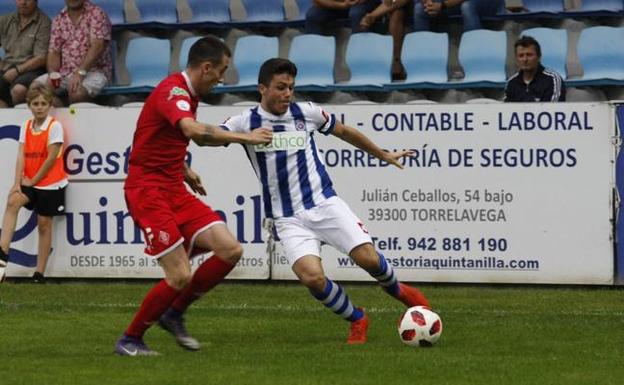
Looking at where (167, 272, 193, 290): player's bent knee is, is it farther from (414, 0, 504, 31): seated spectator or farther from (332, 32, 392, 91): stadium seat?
(414, 0, 504, 31): seated spectator

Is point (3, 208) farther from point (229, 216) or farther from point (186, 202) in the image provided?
point (186, 202)

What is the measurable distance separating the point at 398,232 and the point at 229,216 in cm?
172

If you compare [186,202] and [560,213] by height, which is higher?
[186,202]

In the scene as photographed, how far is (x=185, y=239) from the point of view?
399 inches

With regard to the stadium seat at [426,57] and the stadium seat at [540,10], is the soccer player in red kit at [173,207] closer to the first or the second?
the stadium seat at [426,57]

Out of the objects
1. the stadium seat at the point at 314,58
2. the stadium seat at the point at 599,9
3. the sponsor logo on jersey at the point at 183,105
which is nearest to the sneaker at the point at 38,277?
the stadium seat at the point at 314,58

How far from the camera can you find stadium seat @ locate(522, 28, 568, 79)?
1670 centimetres

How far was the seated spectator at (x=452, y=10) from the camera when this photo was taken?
17.2 metres

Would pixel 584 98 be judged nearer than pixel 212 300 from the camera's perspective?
No

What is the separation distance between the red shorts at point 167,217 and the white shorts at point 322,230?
62 centimetres

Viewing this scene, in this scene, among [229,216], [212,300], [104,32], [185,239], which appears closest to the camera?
[185,239]

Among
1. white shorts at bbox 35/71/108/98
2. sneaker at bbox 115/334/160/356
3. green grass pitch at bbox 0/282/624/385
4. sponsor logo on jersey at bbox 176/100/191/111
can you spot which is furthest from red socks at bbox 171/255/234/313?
white shorts at bbox 35/71/108/98

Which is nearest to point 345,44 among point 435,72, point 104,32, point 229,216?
point 435,72

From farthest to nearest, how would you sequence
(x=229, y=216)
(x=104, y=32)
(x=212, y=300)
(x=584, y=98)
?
(x=104, y=32), (x=584, y=98), (x=229, y=216), (x=212, y=300)
